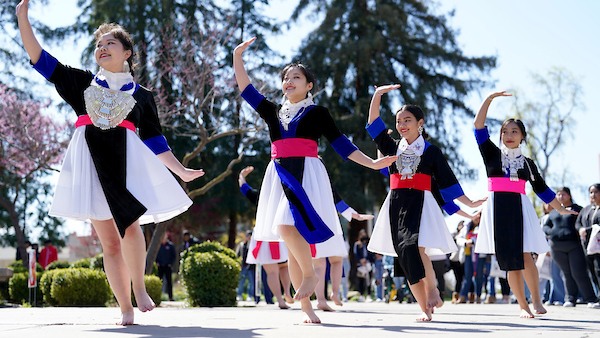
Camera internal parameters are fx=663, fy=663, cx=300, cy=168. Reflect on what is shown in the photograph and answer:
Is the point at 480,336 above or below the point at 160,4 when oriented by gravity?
below

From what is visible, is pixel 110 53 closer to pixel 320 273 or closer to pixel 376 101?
pixel 376 101

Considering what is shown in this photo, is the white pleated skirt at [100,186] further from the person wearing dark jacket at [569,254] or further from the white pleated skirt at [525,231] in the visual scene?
the person wearing dark jacket at [569,254]

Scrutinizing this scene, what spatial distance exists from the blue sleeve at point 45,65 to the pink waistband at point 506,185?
4161 millimetres

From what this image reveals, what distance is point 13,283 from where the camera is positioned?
1237cm

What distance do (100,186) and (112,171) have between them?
13 centimetres

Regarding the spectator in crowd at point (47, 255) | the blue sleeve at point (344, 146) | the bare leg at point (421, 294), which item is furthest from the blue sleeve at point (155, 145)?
the spectator in crowd at point (47, 255)

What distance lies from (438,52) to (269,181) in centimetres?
2070

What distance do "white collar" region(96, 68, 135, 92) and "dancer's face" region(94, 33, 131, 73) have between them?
0.15 ft

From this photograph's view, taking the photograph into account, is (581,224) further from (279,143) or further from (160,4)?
(160,4)

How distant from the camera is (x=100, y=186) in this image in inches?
172

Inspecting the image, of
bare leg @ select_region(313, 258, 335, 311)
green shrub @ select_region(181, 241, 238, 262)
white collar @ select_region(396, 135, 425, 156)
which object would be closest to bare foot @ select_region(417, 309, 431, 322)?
white collar @ select_region(396, 135, 425, 156)

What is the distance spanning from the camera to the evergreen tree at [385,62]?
23.8m

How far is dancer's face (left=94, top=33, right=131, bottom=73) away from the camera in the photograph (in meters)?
4.61

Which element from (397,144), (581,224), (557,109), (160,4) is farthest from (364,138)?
(397,144)
